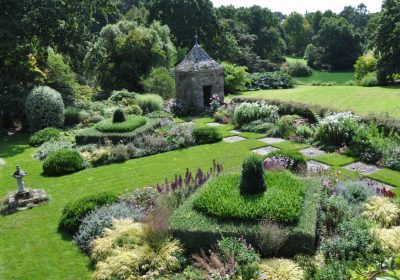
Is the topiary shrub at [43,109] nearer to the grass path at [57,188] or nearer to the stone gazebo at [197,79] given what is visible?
the grass path at [57,188]

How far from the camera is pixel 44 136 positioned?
1897 cm

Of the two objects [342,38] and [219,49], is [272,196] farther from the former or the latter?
[342,38]

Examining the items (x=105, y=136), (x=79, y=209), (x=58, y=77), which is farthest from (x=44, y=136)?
(x=79, y=209)

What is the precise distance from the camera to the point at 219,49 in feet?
149

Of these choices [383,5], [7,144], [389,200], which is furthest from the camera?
[383,5]

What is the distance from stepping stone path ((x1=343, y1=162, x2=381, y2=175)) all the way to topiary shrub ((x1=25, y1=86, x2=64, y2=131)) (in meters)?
15.2

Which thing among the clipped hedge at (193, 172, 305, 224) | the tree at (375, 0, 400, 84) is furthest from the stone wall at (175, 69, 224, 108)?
the tree at (375, 0, 400, 84)

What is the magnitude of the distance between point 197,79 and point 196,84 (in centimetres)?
33

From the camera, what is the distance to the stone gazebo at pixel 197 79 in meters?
25.0

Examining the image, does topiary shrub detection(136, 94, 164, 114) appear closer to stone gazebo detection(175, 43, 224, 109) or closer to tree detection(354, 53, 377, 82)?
stone gazebo detection(175, 43, 224, 109)

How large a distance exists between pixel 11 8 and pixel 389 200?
21.1 metres

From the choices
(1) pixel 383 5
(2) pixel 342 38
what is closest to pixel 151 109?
(1) pixel 383 5

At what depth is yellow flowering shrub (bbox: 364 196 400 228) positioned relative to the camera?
322 inches

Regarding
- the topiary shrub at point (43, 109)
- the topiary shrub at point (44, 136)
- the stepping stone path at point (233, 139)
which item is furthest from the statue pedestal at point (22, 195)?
the topiary shrub at point (43, 109)
